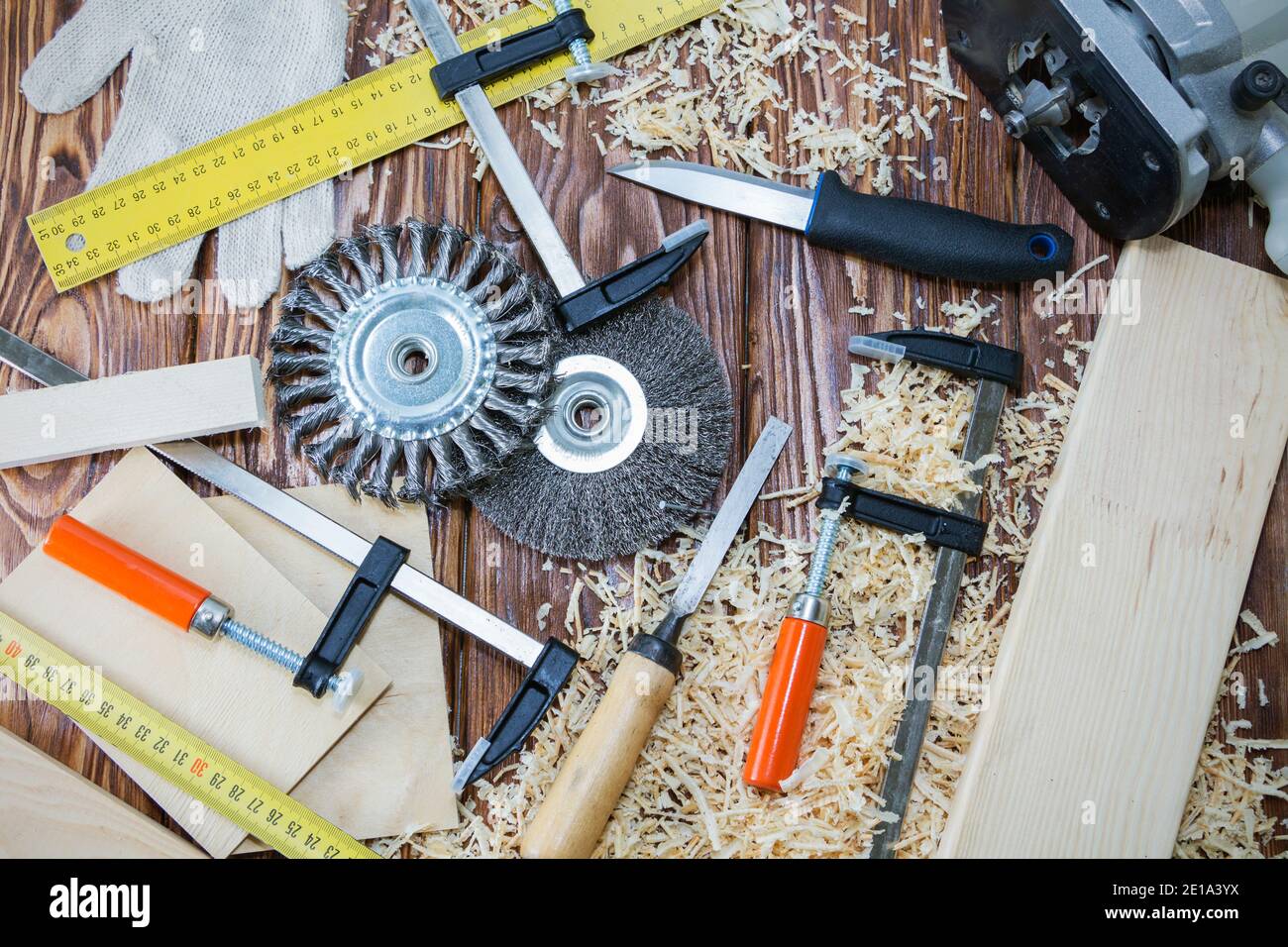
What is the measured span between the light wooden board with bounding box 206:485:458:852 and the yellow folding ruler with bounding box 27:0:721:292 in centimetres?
42

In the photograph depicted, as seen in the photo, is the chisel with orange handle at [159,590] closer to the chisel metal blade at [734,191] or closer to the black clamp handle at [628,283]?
the black clamp handle at [628,283]

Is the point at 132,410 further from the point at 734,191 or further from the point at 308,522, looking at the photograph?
the point at 734,191

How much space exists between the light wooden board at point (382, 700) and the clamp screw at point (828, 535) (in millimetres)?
517

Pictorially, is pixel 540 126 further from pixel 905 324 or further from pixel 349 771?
pixel 349 771

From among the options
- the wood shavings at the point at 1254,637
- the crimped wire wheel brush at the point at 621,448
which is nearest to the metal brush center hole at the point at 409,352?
the crimped wire wheel brush at the point at 621,448

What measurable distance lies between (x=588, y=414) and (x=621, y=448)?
82mm

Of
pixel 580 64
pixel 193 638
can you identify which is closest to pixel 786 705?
pixel 193 638

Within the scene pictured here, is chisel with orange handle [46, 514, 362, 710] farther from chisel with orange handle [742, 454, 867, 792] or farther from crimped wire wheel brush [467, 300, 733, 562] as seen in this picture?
→ chisel with orange handle [742, 454, 867, 792]

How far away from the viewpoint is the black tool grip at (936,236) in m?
1.27

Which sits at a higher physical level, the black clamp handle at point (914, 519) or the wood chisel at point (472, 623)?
the black clamp handle at point (914, 519)

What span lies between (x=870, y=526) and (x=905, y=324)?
0.30m

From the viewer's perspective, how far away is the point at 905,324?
134 cm

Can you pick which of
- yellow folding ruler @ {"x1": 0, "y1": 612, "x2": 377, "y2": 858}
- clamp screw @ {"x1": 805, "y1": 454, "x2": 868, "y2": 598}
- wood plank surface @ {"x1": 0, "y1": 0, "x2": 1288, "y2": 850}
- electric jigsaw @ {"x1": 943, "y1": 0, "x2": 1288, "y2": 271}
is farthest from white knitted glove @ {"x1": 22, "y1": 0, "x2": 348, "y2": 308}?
electric jigsaw @ {"x1": 943, "y1": 0, "x2": 1288, "y2": 271}

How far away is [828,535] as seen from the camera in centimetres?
123
